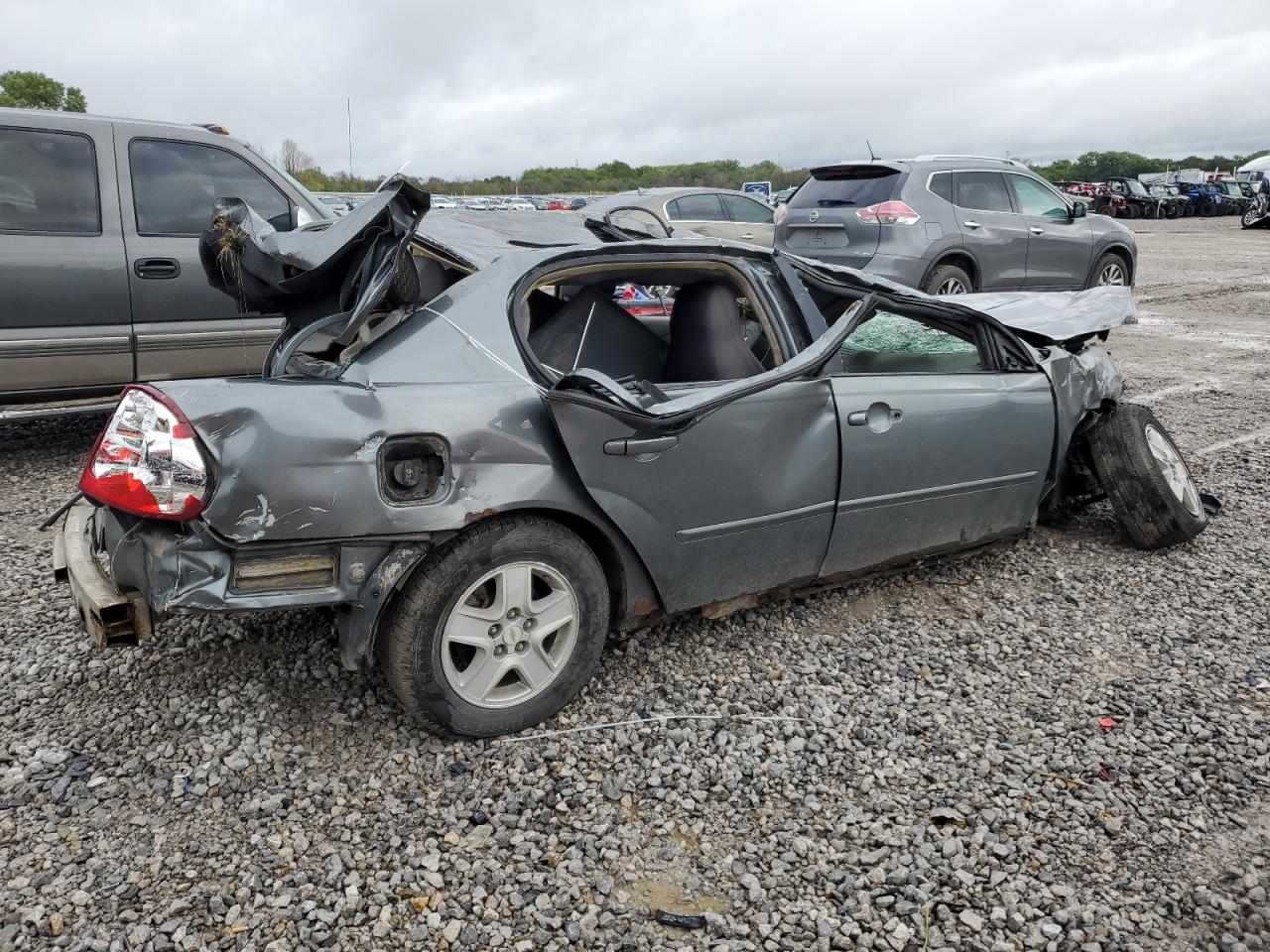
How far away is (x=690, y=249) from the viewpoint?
3.29 metres

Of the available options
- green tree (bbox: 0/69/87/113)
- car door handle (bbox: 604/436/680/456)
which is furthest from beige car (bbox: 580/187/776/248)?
green tree (bbox: 0/69/87/113)

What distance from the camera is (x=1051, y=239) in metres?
9.56

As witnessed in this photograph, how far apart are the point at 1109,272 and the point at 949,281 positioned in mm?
2991

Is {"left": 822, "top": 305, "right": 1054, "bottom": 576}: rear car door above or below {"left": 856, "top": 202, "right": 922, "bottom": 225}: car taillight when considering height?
below

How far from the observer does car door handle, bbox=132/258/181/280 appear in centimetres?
521

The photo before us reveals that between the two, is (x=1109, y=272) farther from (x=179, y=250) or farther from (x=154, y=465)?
(x=154, y=465)

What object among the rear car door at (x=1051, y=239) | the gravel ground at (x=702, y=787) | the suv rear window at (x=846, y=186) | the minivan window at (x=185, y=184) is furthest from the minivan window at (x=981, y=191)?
the minivan window at (x=185, y=184)

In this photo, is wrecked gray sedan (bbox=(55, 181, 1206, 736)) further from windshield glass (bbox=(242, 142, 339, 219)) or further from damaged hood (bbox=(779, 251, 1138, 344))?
windshield glass (bbox=(242, 142, 339, 219))

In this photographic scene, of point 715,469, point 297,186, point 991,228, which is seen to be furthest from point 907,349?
point 991,228

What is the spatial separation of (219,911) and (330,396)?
129cm

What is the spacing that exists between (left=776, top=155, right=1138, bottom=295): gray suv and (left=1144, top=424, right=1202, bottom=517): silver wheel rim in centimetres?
412

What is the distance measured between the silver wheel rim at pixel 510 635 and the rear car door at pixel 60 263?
3.66m

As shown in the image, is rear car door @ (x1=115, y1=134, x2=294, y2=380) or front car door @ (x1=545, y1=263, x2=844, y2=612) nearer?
front car door @ (x1=545, y1=263, x2=844, y2=612)

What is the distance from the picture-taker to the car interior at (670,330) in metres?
3.27
